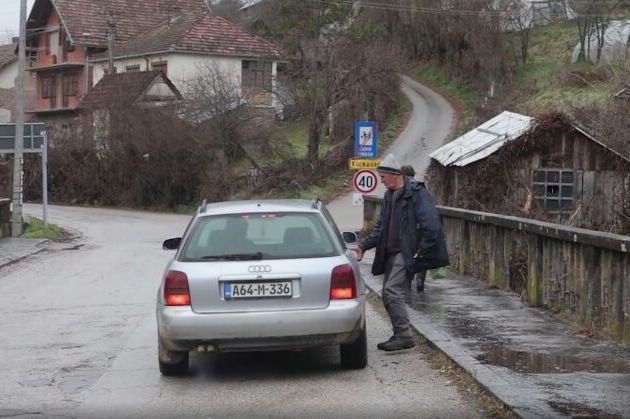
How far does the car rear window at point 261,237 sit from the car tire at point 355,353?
799 mm

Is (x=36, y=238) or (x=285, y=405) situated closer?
(x=285, y=405)

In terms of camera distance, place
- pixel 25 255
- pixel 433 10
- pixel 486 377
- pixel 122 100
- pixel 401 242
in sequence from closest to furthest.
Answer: pixel 486 377, pixel 401 242, pixel 25 255, pixel 122 100, pixel 433 10

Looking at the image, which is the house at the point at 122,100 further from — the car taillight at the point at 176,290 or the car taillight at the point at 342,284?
the car taillight at the point at 342,284

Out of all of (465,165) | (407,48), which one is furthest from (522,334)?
(407,48)

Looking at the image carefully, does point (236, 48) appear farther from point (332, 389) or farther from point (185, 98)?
point (332, 389)

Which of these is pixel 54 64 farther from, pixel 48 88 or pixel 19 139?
pixel 19 139

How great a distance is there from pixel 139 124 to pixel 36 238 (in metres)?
16.0

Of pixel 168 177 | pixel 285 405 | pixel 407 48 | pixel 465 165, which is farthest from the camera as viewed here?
pixel 407 48

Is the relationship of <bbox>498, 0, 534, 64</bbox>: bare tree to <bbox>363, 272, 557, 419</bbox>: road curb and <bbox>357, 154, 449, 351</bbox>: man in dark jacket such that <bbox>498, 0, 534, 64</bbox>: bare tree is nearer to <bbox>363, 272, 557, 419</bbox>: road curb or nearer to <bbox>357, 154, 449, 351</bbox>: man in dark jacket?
<bbox>363, 272, 557, 419</bbox>: road curb

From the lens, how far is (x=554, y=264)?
1101 cm

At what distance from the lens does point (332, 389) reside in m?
7.84

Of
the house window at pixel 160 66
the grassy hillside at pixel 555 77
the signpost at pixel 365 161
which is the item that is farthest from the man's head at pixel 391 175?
the house window at pixel 160 66

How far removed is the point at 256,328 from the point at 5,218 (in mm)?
22032

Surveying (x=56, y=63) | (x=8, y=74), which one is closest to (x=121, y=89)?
(x=56, y=63)
